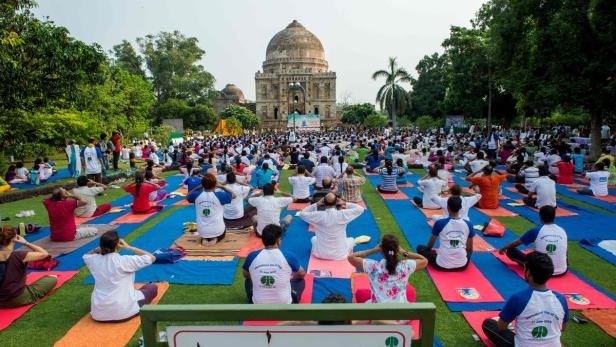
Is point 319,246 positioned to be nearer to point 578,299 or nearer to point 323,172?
point 578,299

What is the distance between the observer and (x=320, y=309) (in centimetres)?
151

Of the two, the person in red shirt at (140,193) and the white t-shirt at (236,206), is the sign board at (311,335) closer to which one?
the white t-shirt at (236,206)

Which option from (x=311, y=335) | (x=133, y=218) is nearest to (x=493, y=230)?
(x=311, y=335)

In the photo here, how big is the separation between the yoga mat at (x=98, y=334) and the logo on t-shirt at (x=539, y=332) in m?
4.10

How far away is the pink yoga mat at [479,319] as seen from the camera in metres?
4.30

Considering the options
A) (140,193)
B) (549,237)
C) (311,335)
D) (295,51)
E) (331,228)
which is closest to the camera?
(311,335)

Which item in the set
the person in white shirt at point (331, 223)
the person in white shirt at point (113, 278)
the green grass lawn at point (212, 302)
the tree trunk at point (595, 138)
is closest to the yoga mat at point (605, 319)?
the green grass lawn at point (212, 302)

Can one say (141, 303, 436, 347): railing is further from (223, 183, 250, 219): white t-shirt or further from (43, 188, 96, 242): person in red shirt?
(43, 188, 96, 242): person in red shirt

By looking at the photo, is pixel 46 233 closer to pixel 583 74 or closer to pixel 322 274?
pixel 322 274

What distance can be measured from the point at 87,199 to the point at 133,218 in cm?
118

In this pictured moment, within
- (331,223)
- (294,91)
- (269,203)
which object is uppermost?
(294,91)

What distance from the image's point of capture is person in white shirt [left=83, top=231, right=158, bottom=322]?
173 inches

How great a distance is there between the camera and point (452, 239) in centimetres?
577

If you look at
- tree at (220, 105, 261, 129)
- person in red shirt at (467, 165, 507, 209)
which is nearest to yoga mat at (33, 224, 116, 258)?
person in red shirt at (467, 165, 507, 209)
